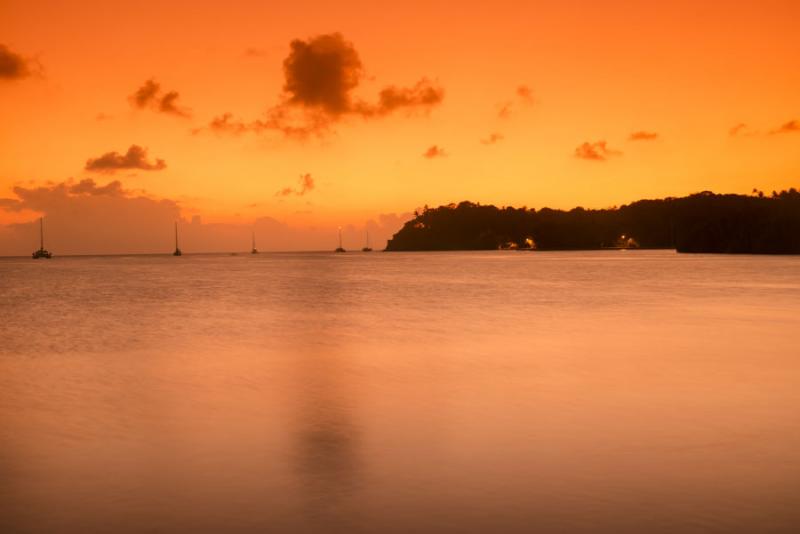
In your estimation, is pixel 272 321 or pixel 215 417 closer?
pixel 215 417

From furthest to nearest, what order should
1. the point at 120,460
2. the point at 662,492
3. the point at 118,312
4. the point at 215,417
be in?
the point at 118,312, the point at 215,417, the point at 120,460, the point at 662,492

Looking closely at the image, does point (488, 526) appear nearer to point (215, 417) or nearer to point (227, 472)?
point (227, 472)

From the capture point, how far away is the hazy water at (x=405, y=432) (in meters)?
7.97

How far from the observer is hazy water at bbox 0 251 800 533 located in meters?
7.97

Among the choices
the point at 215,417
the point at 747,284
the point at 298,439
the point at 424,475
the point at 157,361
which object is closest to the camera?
the point at 424,475

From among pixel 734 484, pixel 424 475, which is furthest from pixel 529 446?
pixel 734 484

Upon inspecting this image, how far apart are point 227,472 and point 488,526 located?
3.74 meters

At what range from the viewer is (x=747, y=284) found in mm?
63125

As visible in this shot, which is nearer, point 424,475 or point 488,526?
point 488,526

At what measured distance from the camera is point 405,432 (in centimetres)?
1209

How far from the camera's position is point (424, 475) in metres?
9.31

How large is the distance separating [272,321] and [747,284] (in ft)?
145

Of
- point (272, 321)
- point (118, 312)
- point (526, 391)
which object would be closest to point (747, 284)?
point (272, 321)

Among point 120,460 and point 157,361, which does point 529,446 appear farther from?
point 157,361
